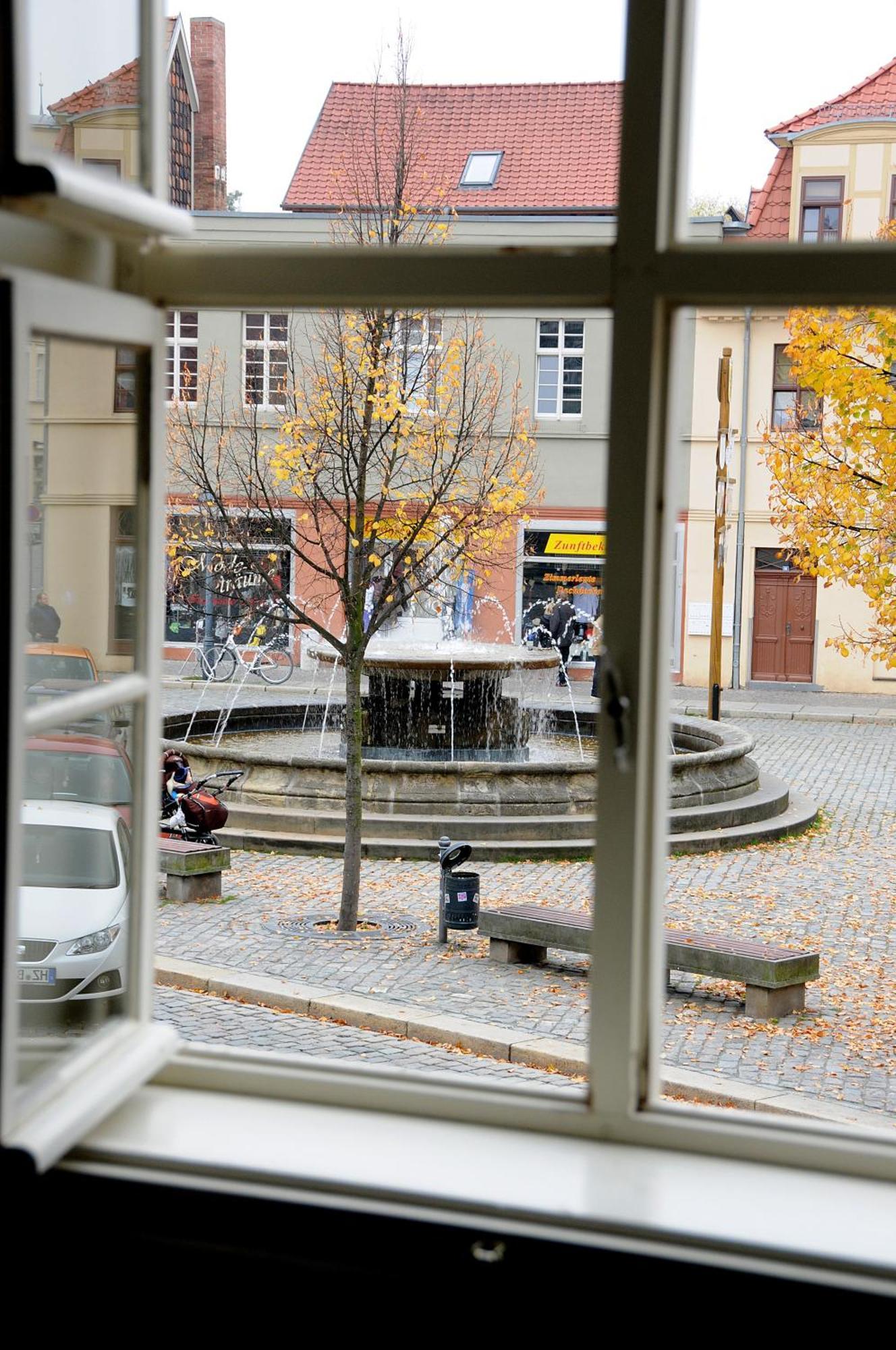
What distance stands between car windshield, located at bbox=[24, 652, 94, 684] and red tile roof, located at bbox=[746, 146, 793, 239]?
7495 mm

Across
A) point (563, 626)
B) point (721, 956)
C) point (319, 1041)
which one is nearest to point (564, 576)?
point (563, 626)

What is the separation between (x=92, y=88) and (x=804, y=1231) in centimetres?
171

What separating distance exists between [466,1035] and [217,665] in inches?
692

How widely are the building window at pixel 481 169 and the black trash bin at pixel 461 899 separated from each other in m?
11.2

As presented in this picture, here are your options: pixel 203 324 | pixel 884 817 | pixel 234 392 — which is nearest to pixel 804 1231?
pixel 884 817

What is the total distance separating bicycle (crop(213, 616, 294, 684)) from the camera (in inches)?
943

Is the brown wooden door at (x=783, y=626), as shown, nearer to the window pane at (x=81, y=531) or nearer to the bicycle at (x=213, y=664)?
the bicycle at (x=213, y=664)

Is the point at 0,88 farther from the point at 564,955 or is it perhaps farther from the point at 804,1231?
the point at 564,955

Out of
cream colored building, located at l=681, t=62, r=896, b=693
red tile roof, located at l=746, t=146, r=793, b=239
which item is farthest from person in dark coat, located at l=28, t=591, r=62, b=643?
cream colored building, located at l=681, t=62, r=896, b=693

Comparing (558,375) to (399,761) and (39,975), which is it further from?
(39,975)

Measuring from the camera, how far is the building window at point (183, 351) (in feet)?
71.4

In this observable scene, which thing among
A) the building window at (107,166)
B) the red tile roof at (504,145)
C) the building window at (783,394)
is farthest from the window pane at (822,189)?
the building window at (783,394)

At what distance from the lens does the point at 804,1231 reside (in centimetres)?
175

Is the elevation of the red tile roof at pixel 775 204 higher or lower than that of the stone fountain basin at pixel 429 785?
higher
